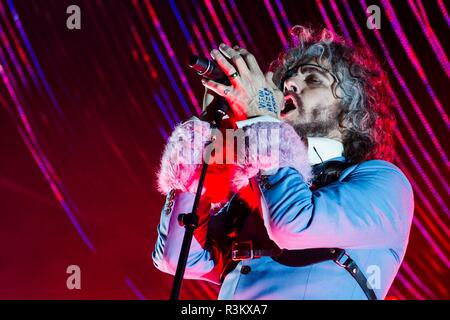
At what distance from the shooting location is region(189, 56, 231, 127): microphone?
150cm

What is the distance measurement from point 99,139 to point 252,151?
90.8 inches

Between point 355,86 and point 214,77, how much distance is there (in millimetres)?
714

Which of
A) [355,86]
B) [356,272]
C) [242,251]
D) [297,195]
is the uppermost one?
[355,86]

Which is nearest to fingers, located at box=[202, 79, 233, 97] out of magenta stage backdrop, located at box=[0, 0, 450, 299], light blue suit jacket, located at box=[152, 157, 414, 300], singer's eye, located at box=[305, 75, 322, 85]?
light blue suit jacket, located at box=[152, 157, 414, 300]

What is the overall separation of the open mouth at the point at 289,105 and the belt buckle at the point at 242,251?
527mm

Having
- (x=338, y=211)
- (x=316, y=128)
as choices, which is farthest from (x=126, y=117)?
(x=338, y=211)

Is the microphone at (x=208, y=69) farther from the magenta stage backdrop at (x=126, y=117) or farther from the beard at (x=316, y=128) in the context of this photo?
the magenta stage backdrop at (x=126, y=117)

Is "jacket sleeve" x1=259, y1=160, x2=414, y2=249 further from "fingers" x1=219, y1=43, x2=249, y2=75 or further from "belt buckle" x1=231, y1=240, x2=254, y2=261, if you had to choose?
"fingers" x1=219, y1=43, x2=249, y2=75

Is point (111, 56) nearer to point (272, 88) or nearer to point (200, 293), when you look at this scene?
point (200, 293)

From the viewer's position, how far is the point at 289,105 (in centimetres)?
204

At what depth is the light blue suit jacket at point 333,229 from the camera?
1470 mm

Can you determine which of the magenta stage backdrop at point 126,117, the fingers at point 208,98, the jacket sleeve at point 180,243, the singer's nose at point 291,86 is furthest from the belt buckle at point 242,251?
the magenta stage backdrop at point 126,117

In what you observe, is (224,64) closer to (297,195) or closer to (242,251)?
(297,195)

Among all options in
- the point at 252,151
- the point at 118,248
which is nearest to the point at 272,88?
the point at 252,151
